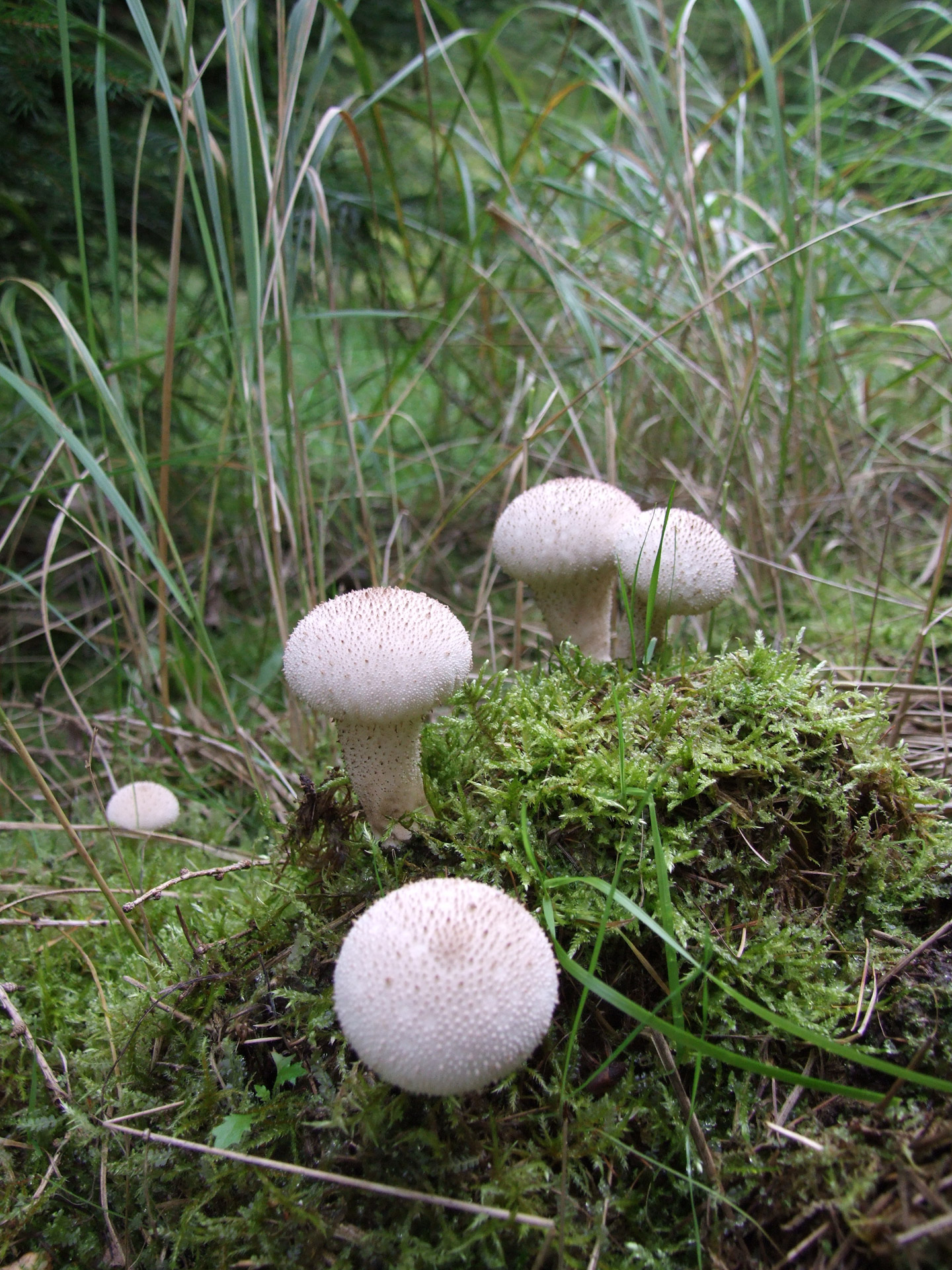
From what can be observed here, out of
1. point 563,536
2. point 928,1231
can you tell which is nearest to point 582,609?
point 563,536

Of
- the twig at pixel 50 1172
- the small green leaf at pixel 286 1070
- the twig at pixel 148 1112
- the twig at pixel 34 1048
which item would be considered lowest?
the twig at pixel 50 1172

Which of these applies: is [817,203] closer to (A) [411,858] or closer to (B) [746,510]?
(B) [746,510]

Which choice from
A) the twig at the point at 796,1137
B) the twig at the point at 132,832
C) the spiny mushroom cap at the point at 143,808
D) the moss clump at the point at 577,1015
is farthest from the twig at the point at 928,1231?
the spiny mushroom cap at the point at 143,808

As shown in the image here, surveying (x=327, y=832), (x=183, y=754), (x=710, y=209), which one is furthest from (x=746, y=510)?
(x=183, y=754)

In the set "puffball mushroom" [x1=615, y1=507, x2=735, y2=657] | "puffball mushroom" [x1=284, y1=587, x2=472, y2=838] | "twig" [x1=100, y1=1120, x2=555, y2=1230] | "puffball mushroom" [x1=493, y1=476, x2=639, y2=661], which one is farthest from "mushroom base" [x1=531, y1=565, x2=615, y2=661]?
"twig" [x1=100, y1=1120, x2=555, y2=1230]

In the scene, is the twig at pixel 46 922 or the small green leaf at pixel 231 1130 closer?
the small green leaf at pixel 231 1130

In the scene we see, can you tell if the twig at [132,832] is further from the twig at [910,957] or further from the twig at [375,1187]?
the twig at [910,957]
